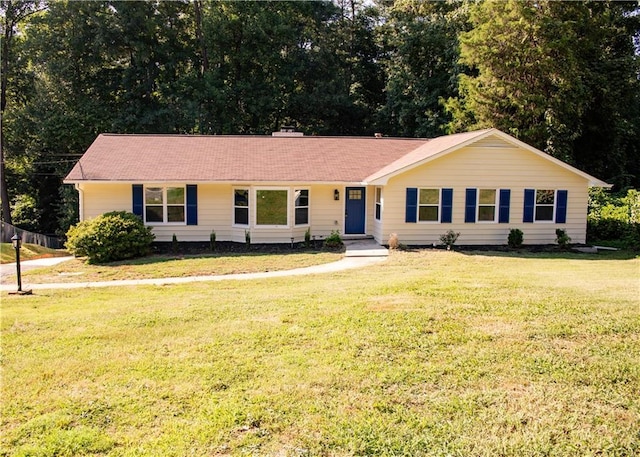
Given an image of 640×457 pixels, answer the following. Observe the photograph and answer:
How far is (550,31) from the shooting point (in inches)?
859

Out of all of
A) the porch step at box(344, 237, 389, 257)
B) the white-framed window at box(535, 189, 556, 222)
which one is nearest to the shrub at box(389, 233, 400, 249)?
the porch step at box(344, 237, 389, 257)

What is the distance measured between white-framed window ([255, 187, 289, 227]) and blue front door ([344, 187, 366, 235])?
242 cm

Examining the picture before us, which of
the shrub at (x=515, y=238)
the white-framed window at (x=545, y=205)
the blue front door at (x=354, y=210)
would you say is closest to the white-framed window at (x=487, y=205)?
the shrub at (x=515, y=238)

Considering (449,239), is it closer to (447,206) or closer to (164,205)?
(447,206)

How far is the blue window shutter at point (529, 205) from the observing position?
702 inches

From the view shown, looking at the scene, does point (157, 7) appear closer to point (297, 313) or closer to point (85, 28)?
point (85, 28)

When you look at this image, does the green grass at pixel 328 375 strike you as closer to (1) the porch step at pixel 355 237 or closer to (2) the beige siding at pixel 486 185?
(2) the beige siding at pixel 486 185

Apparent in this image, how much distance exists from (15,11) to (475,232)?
103 ft

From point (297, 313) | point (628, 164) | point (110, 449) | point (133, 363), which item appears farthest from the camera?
point (628, 164)

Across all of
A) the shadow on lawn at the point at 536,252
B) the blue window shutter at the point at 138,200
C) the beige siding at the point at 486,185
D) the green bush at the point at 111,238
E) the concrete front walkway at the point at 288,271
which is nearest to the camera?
the concrete front walkway at the point at 288,271

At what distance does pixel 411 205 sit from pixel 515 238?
12.7 ft

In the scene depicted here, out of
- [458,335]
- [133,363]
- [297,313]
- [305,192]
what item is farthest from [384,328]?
[305,192]

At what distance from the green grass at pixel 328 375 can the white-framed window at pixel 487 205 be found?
8.74 m

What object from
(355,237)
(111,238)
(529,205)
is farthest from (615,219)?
(111,238)
